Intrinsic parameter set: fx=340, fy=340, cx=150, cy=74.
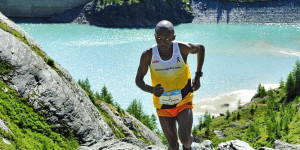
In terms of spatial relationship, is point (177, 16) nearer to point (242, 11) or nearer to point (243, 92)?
point (242, 11)

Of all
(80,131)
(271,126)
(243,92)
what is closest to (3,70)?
(80,131)

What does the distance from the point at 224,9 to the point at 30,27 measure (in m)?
61.0

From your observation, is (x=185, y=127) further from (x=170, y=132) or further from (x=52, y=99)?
(x=52, y=99)

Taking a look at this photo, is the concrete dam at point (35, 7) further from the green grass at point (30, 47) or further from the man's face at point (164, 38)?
the man's face at point (164, 38)

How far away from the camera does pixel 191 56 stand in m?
58.8

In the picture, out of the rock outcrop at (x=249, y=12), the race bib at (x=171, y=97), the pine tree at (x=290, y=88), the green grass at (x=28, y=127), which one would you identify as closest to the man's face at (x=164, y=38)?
the race bib at (x=171, y=97)

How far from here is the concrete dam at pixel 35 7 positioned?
105 m

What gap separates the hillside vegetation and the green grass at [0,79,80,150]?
12.1 meters

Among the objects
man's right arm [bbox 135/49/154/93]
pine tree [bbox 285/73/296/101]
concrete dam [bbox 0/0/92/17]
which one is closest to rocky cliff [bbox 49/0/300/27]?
concrete dam [bbox 0/0/92/17]

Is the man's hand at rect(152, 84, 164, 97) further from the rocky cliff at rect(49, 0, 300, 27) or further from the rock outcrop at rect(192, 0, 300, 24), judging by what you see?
the rock outcrop at rect(192, 0, 300, 24)

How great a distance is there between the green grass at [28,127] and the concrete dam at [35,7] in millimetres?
103690

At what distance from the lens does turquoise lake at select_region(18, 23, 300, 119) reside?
149 feet

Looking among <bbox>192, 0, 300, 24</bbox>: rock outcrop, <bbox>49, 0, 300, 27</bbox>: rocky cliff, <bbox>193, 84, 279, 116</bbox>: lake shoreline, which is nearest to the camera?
<bbox>193, 84, 279, 116</bbox>: lake shoreline

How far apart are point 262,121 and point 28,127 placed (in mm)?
19653
